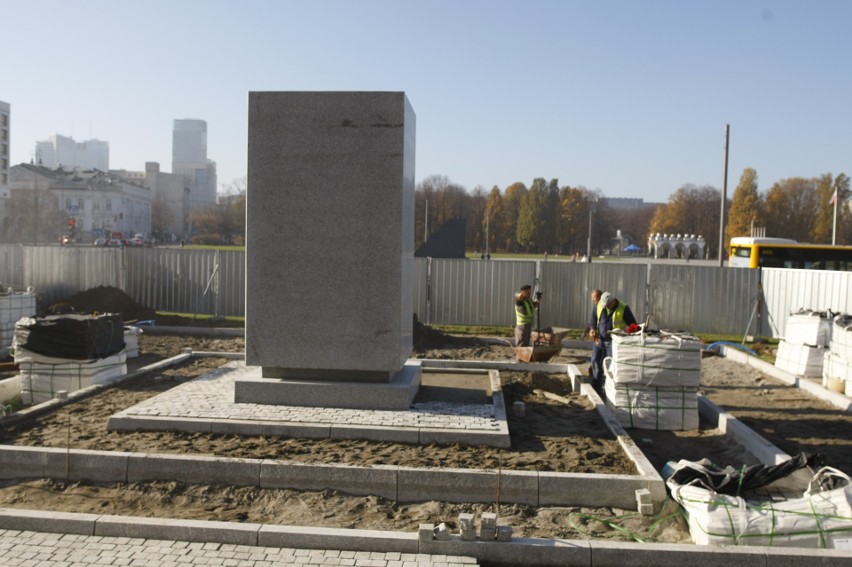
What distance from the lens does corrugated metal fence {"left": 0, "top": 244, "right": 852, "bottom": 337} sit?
764 inches

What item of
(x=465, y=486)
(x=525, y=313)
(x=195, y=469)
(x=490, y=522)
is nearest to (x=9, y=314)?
(x=195, y=469)

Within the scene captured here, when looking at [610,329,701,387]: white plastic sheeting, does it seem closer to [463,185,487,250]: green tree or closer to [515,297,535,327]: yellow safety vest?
[515,297,535,327]: yellow safety vest

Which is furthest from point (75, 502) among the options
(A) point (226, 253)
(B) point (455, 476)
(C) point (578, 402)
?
(A) point (226, 253)

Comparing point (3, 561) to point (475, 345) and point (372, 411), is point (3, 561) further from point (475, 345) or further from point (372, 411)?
point (475, 345)

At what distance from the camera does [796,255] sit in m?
30.0

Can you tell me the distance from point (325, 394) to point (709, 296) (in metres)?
13.9

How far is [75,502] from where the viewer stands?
618cm

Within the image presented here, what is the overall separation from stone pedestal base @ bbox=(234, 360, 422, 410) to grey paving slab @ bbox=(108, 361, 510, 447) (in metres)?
0.09

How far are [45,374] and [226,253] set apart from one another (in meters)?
10.6

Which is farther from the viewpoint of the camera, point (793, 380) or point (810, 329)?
point (810, 329)

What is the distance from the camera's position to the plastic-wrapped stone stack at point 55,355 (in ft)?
32.7

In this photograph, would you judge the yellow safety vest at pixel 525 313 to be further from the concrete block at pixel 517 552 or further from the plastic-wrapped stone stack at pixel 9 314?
the plastic-wrapped stone stack at pixel 9 314

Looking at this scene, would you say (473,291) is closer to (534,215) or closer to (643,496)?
(643,496)

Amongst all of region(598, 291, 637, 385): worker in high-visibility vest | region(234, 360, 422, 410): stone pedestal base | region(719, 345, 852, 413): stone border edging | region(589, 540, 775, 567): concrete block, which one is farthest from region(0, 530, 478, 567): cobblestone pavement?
region(719, 345, 852, 413): stone border edging
